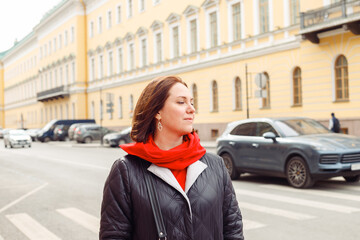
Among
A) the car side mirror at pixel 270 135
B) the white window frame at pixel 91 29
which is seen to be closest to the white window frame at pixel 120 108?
the white window frame at pixel 91 29

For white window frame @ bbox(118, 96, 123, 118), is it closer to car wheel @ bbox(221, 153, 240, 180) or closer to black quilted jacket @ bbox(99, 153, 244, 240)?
car wheel @ bbox(221, 153, 240, 180)

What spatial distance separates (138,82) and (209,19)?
12132mm

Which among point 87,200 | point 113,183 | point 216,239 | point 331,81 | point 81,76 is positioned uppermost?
point 81,76

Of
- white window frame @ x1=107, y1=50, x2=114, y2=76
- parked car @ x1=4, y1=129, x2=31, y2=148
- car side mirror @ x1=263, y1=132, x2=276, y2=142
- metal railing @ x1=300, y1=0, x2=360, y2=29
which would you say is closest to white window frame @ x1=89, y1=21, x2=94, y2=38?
white window frame @ x1=107, y1=50, x2=114, y2=76

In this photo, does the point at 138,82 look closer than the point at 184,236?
No

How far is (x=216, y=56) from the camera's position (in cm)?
3300

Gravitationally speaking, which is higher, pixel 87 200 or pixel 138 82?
pixel 138 82

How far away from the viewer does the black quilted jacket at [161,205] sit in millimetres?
2564

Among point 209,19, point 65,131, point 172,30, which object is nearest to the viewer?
point 209,19

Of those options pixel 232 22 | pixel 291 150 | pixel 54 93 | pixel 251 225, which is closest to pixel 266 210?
pixel 251 225

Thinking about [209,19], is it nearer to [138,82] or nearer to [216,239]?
[138,82]

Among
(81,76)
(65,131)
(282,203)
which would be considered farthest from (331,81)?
(81,76)

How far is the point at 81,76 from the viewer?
57188mm

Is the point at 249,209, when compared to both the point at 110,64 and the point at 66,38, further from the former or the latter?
the point at 66,38
